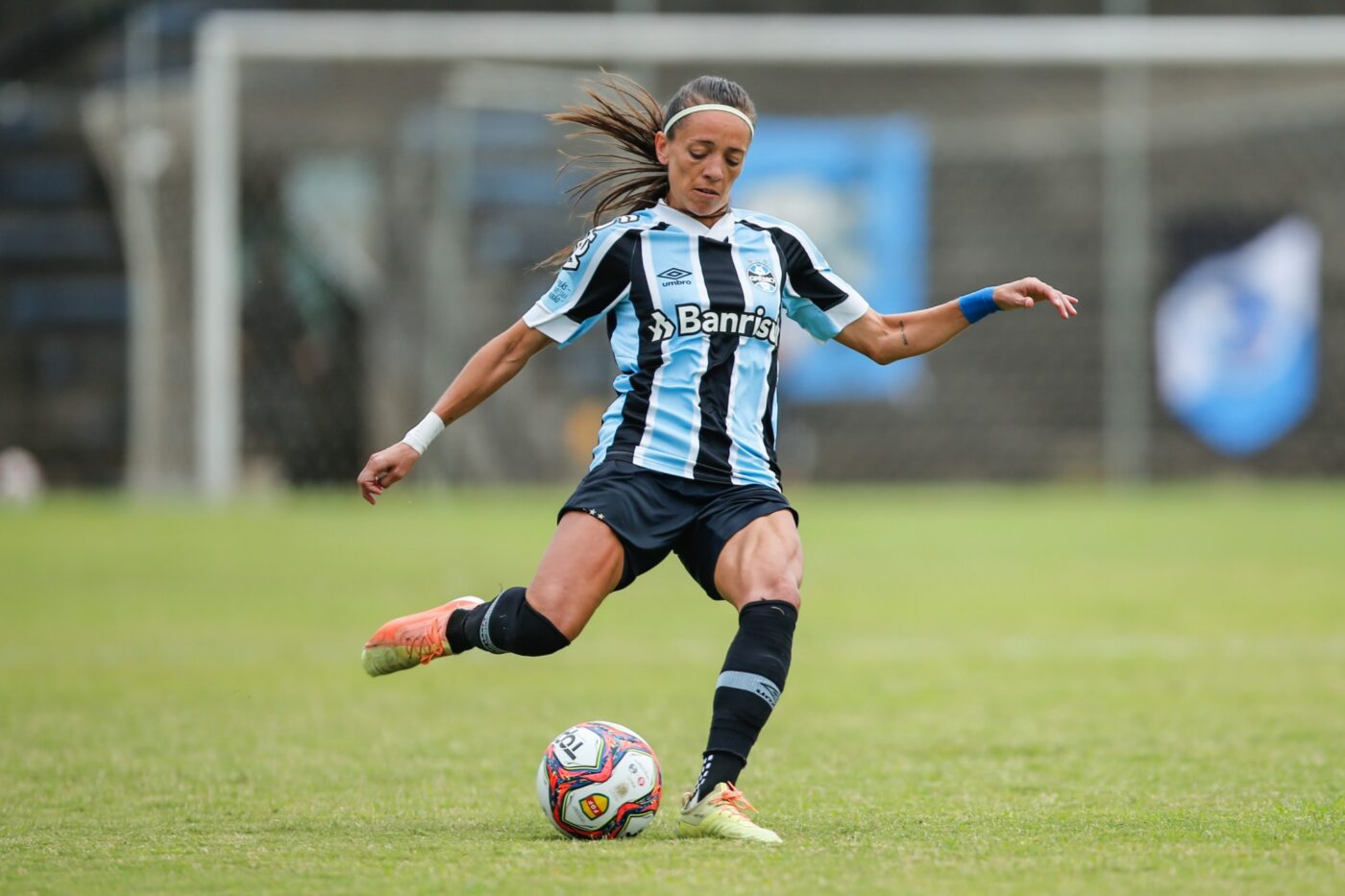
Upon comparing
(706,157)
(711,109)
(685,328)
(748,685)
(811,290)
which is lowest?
(748,685)

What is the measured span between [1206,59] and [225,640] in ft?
52.2

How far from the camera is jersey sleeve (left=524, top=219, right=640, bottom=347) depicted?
5.49m

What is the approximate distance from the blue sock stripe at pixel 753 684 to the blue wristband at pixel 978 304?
1294 mm

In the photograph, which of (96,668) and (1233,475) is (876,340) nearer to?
(96,668)

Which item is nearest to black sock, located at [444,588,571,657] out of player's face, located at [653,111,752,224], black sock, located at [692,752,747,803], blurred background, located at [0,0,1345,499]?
black sock, located at [692,752,747,803]

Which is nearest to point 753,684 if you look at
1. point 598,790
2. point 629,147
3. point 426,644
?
point 598,790

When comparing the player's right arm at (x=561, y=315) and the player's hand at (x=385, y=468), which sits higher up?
the player's right arm at (x=561, y=315)

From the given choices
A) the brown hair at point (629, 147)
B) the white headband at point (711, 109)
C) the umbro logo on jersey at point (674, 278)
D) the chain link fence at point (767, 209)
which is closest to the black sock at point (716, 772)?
the umbro logo on jersey at point (674, 278)

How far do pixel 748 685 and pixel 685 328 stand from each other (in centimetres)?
105

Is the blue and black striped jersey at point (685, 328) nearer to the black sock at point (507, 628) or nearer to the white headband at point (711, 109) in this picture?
the white headband at point (711, 109)

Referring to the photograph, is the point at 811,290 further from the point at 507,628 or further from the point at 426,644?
the point at 426,644

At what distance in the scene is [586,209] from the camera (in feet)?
69.6

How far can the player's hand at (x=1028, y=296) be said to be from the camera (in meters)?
5.45

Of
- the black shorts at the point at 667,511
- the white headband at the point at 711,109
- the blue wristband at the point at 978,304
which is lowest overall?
the black shorts at the point at 667,511
